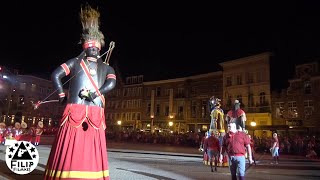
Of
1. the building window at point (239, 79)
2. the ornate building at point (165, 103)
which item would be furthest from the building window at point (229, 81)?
the ornate building at point (165, 103)

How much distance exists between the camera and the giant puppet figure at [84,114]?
184 inches

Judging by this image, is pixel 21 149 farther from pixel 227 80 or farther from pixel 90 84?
pixel 227 80

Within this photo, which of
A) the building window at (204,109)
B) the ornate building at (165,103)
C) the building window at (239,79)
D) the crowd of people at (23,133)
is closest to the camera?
the crowd of people at (23,133)

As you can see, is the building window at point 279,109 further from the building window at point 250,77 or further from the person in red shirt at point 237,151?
the person in red shirt at point 237,151

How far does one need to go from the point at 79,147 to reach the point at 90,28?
2163 millimetres

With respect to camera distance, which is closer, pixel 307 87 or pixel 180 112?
pixel 307 87

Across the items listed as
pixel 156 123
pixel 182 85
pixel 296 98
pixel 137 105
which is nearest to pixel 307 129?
pixel 296 98

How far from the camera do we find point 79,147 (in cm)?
477

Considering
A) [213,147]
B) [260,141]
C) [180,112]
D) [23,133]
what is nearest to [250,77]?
[180,112]

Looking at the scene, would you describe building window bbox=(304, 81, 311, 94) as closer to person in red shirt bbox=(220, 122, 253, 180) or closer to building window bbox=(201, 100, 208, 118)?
building window bbox=(201, 100, 208, 118)

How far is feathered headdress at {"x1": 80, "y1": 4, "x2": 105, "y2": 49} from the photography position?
5491 mm

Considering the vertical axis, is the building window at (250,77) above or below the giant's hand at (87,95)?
above

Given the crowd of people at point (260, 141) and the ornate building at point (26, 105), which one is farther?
the ornate building at point (26, 105)

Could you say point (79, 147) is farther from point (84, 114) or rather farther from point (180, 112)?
point (180, 112)
